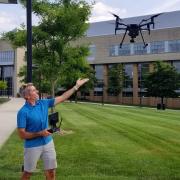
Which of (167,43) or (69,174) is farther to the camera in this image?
(167,43)

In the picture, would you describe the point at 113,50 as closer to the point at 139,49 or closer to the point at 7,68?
the point at 139,49

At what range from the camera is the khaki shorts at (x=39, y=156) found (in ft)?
25.0

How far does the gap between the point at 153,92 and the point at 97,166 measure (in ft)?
222

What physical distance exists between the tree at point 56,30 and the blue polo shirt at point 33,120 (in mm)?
12800

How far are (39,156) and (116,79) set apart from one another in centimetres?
8788

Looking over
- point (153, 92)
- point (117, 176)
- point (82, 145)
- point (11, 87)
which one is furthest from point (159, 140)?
point (11, 87)

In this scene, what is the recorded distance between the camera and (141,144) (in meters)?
16.0

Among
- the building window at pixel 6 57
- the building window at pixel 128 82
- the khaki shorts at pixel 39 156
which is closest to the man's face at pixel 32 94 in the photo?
the khaki shorts at pixel 39 156

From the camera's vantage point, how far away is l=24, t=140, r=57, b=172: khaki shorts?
7.63m

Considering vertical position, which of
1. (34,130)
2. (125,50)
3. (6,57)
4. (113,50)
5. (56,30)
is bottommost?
(34,130)

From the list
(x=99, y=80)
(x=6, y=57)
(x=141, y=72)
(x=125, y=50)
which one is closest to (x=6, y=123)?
(x=141, y=72)

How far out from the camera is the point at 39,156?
7676 millimetres

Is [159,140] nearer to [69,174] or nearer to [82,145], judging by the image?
[82,145]

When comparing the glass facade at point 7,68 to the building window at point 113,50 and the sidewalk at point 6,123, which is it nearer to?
the building window at point 113,50
